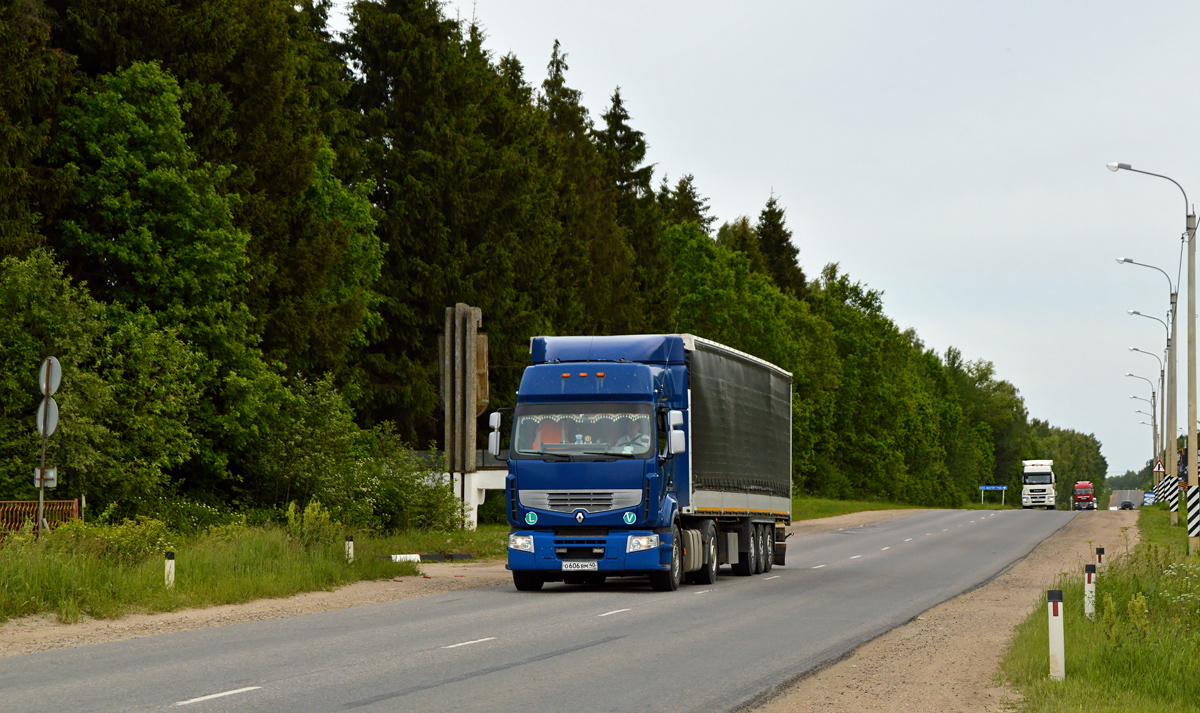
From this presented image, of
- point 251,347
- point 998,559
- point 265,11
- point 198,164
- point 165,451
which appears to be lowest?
point 998,559

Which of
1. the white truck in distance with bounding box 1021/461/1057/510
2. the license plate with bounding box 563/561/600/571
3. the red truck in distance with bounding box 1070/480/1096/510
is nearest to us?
the license plate with bounding box 563/561/600/571

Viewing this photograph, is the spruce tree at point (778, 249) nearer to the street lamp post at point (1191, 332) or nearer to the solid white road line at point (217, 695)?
the street lamp post at point (1191, 332)

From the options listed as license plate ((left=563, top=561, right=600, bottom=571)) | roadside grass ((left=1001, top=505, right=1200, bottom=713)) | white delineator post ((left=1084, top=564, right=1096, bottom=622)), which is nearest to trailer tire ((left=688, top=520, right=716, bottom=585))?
license plate ((left=563, top=561, right=600, bottom=571))

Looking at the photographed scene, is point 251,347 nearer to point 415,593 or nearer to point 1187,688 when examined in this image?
point 415,593

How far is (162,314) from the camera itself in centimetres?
3372

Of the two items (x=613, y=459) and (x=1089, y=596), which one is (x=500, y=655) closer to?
(x=1089, y=596)

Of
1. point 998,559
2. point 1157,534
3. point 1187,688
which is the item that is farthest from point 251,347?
point 1187,688

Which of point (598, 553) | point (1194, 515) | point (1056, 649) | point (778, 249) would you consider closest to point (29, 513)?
point (598, 553)

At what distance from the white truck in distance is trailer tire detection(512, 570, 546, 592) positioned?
8059cm

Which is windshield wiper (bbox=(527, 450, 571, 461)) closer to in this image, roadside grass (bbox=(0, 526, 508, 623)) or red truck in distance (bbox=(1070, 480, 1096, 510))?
roadside grass (bbox=(0, 526, 508, 623))

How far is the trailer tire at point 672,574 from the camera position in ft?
75.0

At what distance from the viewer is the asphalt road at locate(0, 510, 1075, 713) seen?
11.0m

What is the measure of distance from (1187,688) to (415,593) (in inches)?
559

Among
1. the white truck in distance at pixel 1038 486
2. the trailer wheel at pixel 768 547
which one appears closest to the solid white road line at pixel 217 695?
the trailer wheel at pixel 768 547
